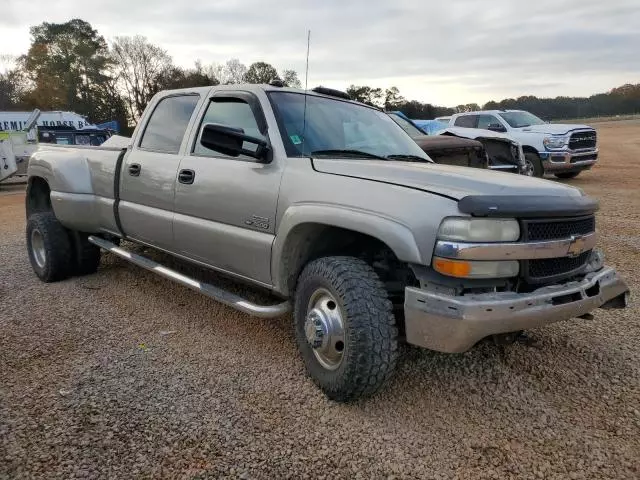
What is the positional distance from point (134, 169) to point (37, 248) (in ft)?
6.34

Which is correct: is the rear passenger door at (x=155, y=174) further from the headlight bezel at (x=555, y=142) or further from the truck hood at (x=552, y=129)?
the truck hood at (x=552, y=129)

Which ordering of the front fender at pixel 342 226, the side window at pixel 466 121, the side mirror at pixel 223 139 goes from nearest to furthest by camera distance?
the front fender at pixel 342 226
the side mirror at pixel 223 139
the side window at pixel 466 121

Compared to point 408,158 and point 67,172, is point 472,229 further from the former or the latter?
point 67,172

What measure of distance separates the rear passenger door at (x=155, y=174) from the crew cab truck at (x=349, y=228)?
0.05 feet

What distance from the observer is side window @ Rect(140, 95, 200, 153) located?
4.14 meters

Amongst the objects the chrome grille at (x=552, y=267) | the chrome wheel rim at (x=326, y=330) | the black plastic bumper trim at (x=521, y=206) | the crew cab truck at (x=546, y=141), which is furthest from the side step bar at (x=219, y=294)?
the crew cab truck at (x=546, y=141)

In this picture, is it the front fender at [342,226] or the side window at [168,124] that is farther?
Answer: the side window at [168,124]

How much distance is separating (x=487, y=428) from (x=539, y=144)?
11370 millimetres

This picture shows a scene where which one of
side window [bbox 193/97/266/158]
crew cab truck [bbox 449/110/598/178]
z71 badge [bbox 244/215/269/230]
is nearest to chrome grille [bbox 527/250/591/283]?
z71 badge [bbox 244/215/269/230]

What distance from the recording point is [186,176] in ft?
12.5

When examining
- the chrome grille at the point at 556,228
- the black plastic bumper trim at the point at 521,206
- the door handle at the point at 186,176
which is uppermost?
the black plastic bumper trim at the point at 521,206

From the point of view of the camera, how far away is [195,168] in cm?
377

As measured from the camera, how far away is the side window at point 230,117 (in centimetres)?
358

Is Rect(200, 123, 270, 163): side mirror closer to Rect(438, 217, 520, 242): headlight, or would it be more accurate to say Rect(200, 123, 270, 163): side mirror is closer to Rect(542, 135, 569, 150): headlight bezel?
Rect(438, 217, 520, 242): headlight
